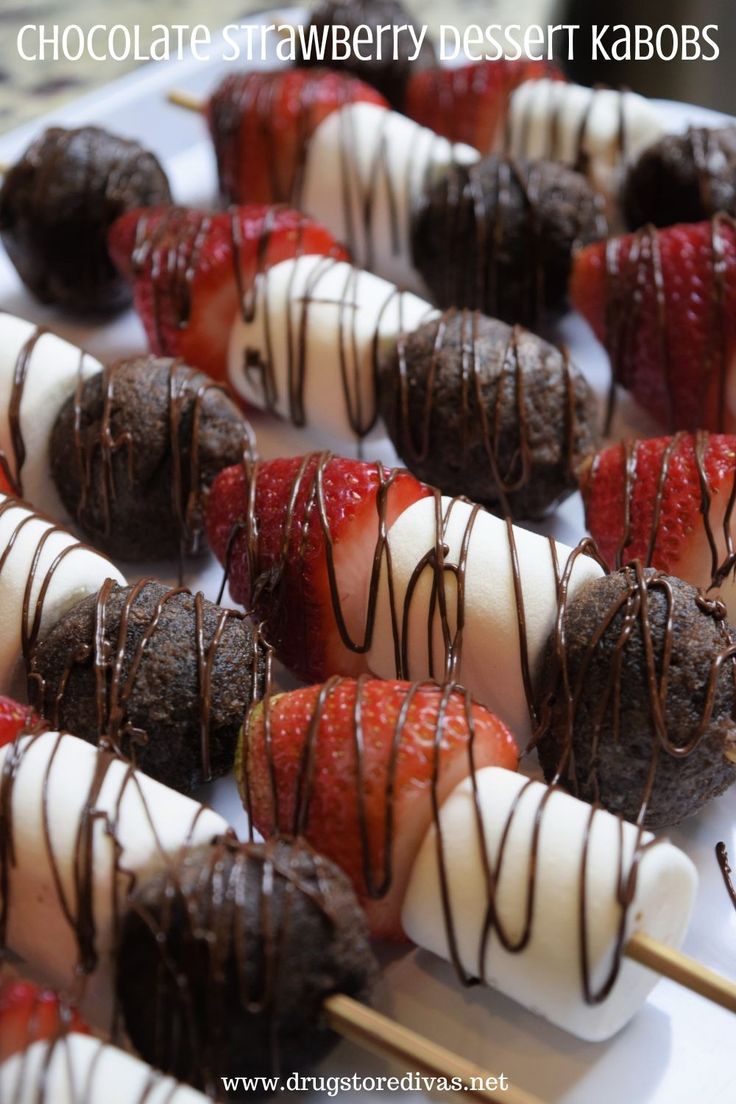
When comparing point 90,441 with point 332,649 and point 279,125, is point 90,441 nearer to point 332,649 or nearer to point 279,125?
point 332,649

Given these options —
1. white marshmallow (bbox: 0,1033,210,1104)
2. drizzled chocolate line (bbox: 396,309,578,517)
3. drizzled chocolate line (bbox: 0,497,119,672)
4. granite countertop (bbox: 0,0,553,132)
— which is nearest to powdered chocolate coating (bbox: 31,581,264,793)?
drizzled chocolate line (bbox: 0,497,119,672)

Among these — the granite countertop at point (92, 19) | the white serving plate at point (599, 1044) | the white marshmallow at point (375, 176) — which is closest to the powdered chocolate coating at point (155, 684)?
the white serving plate at point (599, 1044)

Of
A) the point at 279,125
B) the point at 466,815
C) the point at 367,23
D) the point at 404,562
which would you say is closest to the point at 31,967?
the point at 466,815

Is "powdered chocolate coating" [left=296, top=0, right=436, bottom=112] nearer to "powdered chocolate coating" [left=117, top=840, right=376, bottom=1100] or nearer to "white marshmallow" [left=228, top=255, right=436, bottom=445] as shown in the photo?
"white marshmallow" [left=228, top=255, right=436, bottom=445]

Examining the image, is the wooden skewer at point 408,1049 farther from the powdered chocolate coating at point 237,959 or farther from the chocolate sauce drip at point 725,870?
the chocolate sauce drip at point 725,870

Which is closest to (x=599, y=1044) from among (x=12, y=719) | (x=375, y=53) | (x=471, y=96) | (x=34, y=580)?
(x=12, y=719)

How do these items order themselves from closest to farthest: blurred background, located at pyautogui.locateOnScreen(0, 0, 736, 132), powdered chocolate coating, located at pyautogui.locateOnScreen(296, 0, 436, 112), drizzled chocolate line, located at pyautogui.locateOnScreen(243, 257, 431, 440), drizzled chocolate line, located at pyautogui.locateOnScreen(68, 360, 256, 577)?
drizzled chocolate line, located at pyautogui.locateOnScreen(68, 360, 256, 577) → drizzled chocolate line, located at pyautogui.locateOnScreen(243, 257, 431, 440) → powdered chocolate coating, located at pyautogui.locateOnScreen(296, 0, 436, 112) → blurred background, located at pyautogui.locateOnScreen(0, 0, 736, 132)

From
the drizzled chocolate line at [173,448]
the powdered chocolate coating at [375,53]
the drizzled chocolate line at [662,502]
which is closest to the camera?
the drizzled chocolate line at [662,502]
